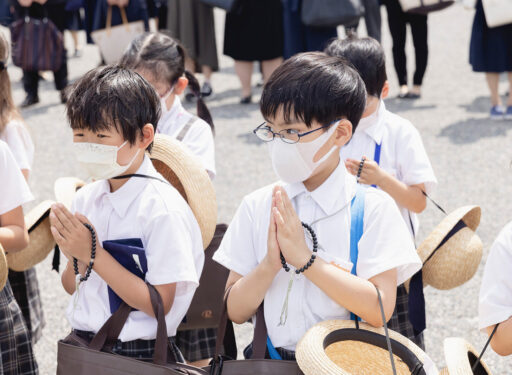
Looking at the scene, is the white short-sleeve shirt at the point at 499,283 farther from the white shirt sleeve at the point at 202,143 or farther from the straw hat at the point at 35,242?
the straw hat at the point at 35,242

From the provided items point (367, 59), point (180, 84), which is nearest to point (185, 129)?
point (180, 84)

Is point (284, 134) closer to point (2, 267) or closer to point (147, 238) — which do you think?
point (147, 238)

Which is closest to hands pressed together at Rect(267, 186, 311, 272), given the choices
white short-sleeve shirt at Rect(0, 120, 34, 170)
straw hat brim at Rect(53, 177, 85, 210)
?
straw hat brim at Rect(53, 177, 85, 210)

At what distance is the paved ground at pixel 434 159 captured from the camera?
3.70 metres

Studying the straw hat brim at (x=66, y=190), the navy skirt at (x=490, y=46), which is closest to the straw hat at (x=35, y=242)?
the straw hat brim at (x=66, y=190)

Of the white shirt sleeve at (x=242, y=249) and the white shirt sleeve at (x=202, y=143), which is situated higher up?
the white shirt sleeve at (x=242, y=249)

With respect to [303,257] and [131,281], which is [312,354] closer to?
[303,257]

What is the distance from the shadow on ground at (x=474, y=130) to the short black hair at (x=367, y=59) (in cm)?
403

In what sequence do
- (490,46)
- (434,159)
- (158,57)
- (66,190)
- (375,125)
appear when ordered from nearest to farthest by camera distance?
(375,125) < (66,190) < (158,57) < (434,159) < (490,46)

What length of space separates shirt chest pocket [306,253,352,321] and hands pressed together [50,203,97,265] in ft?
1.97

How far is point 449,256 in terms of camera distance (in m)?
2.41

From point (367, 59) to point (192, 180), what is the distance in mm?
825

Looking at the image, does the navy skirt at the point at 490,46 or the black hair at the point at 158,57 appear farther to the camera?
the navy skirt at the point at 490,46

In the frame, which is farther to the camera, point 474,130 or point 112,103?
point 474,130
